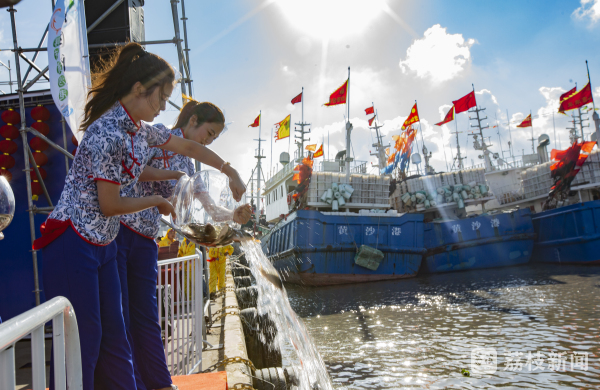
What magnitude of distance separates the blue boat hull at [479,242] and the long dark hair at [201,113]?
1384 centimetres

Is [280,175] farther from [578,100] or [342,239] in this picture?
[578,100]

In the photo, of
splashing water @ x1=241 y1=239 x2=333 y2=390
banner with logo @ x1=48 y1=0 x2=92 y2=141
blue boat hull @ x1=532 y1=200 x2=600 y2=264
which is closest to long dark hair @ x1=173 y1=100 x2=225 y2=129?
banner with logo @ x1=48 y1=0 x2=92 y2=141

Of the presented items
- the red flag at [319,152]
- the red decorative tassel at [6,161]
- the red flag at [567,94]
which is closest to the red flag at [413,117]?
the red flag at [319,152]

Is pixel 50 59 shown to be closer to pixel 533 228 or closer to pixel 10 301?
pixel 10 301

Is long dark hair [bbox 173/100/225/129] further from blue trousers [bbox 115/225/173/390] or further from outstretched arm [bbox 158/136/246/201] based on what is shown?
blue trousers [bbox 115/225/173/390]

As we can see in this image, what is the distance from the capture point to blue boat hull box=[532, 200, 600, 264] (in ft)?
48.1

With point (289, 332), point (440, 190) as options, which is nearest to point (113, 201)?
point (289, 332)

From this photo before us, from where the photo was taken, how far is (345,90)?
17.0m

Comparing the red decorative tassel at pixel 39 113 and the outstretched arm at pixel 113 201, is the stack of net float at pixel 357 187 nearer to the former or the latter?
the red decorative tassel at pixel 39 113

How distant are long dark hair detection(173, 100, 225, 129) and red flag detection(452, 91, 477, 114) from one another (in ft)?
63.9

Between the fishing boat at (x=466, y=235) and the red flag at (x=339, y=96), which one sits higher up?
the red flag at (x=339, y=96)

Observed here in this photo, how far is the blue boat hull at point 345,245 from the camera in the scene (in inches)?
508

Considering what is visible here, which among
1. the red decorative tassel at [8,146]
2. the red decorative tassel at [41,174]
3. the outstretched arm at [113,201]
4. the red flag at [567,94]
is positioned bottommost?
the outstretched arm at [113,201]

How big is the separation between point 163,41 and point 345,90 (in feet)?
42.2
